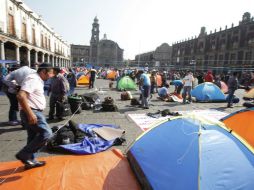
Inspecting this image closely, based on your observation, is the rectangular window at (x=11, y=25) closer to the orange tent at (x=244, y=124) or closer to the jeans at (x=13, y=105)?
the jeans at (x=13, y=105)

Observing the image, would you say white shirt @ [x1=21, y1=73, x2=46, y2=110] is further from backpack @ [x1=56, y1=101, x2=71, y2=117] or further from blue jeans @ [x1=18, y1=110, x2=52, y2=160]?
backpack @ [x1=56, y1=101, x2=71, y2=117]

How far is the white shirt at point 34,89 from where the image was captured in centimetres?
349

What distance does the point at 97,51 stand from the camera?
309 ft

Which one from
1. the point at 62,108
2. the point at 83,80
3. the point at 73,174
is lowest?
the point at 73,174

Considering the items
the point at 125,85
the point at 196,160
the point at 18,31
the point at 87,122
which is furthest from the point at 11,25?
the point at 196,160

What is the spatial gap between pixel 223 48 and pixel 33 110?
51634 mm

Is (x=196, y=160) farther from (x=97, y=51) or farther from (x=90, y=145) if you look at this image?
(x=97, y=51)

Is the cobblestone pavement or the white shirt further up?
the white shirt

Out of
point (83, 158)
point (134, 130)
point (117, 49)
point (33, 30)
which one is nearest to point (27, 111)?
point (83, 158)

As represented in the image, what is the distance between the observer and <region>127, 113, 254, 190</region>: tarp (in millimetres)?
2969

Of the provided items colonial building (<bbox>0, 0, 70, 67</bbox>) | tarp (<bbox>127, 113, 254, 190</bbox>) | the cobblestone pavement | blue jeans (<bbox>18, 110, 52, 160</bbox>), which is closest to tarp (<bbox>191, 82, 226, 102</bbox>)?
the cobblestone pavement

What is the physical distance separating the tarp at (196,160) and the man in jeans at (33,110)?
187 centimetres

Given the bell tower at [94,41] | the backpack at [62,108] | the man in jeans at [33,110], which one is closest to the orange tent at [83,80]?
the backpack at [62,108]

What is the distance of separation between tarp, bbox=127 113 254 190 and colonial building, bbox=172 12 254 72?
32072 mm
